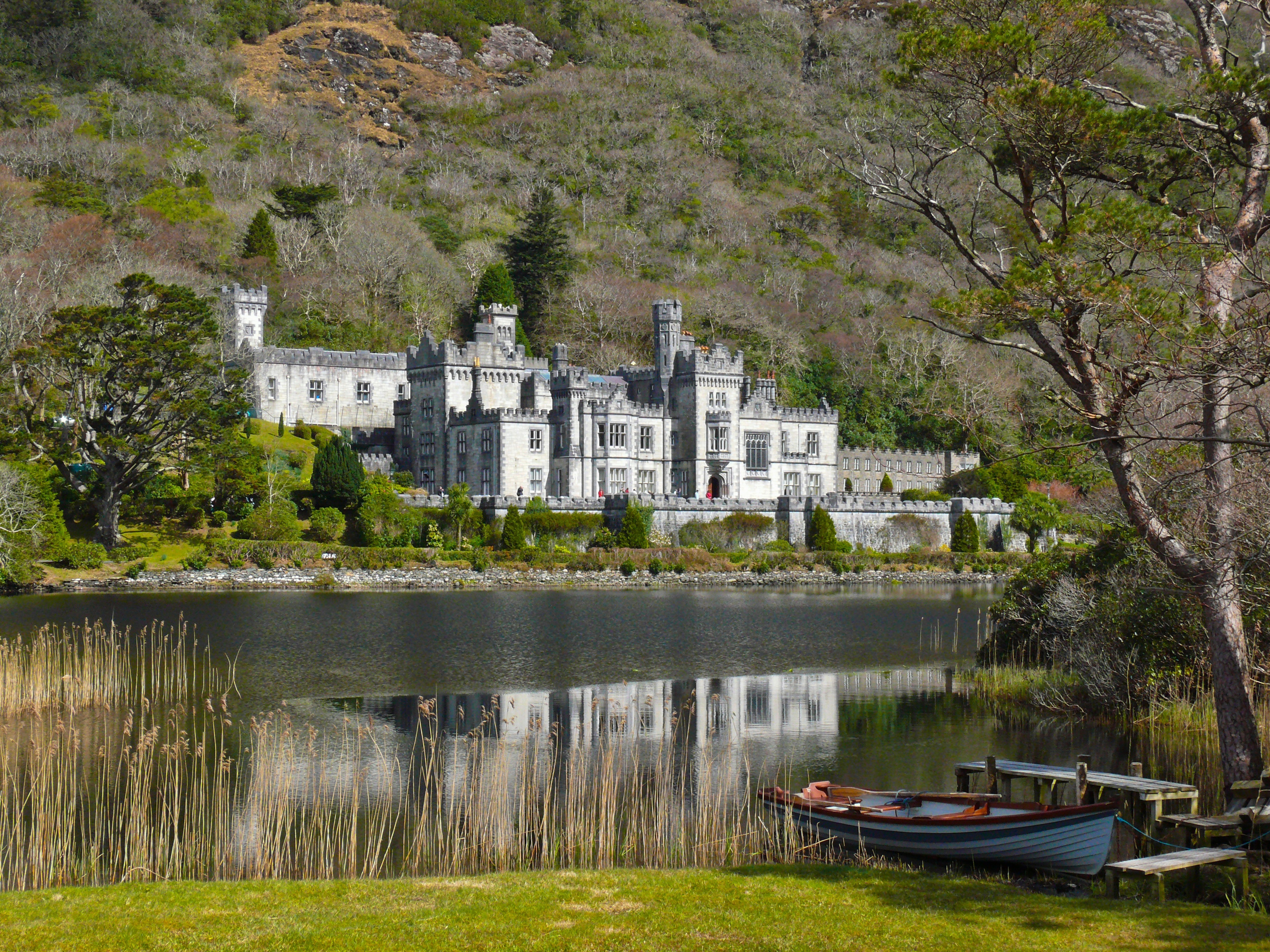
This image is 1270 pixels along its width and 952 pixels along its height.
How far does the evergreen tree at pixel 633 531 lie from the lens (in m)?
65.2

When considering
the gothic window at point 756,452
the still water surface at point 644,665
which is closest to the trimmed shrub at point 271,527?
the still water surface at point 644,665

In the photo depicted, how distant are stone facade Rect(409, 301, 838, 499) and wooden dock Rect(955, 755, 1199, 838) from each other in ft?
174

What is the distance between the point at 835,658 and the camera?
116 feet

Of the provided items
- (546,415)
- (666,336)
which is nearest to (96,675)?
(546,415)

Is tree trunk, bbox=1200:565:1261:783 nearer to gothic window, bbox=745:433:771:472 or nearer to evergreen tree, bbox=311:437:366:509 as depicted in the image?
evergreen tree, bbox=311:437:366:509

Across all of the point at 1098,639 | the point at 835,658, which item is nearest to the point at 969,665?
the point at 835,658

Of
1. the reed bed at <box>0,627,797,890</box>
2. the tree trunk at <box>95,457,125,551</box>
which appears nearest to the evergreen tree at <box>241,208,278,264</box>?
the tree trunk at <box>95,457,125,551</box>

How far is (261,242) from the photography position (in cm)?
9331

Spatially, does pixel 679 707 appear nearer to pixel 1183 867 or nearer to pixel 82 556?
pixel 1183 867

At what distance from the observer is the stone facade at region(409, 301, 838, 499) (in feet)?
232

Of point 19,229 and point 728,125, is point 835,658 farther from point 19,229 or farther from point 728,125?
point 728,125

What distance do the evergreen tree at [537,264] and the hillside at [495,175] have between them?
177cm

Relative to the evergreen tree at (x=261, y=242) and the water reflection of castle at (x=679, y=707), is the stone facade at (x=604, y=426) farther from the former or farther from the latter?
the water reflection of castle at (x=679, y=707)

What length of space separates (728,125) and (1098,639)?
13339 centimetres
